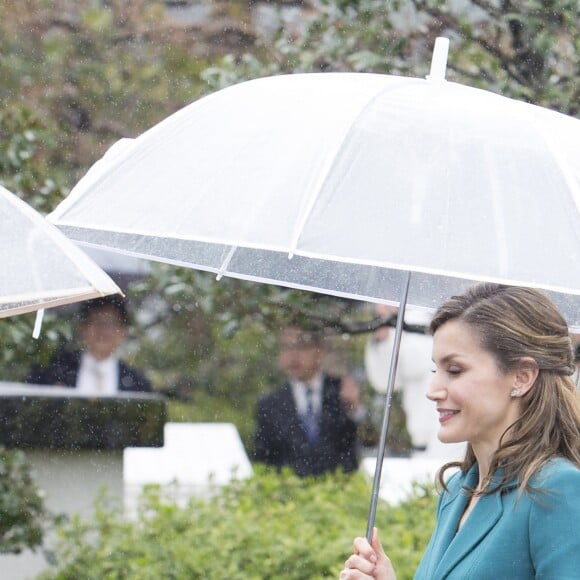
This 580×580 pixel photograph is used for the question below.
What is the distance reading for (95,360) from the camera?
271 inches

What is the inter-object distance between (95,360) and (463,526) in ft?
14.9

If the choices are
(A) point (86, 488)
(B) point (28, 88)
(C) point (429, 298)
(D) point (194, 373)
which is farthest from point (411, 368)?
(C) point (429, 298)

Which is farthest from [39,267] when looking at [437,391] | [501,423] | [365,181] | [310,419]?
[310,419]

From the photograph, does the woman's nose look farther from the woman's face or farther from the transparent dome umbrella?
the transparent dome umbrella

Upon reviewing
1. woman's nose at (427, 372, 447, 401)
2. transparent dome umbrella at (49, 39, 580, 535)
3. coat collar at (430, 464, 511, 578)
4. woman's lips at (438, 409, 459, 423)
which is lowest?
coat collar at (430, 464, 511, 578)

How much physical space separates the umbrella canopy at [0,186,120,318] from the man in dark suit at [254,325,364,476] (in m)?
4.58

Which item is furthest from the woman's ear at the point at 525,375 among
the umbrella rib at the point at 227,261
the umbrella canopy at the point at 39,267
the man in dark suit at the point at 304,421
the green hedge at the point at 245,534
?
the man in dark suit at the point at 304,421

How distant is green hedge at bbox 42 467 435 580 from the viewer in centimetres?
502

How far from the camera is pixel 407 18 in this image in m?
6.02

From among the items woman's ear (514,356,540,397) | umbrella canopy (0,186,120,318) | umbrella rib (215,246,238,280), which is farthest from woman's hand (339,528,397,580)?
umbrella rib (215,246,238,280)

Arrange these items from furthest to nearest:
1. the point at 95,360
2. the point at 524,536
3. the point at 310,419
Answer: the point at 310,419
the point at 95,360
the point at 524,536

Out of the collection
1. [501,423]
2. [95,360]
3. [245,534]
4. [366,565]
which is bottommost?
[95,360]

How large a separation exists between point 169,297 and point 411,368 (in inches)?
58.1

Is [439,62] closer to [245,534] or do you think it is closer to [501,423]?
[501,423]
